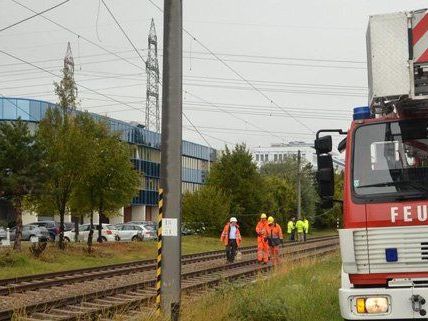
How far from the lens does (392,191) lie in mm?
6871

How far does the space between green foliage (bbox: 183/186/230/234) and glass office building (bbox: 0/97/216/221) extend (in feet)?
36.1

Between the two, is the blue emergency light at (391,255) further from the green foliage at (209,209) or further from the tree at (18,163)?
the green foliage at (209,209)

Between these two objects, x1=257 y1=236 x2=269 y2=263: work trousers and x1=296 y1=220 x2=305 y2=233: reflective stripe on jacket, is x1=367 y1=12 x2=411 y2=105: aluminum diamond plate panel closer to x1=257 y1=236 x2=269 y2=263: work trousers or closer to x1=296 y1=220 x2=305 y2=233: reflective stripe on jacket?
Answer: x1=257 y1=236 x2=269 y2=263: work trousers

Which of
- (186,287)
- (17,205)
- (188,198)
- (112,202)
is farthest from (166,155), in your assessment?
(188,198)

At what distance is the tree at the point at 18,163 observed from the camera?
78.7ft

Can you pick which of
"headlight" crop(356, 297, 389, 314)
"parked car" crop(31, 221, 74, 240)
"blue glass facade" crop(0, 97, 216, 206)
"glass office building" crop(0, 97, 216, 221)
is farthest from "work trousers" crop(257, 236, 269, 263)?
"glass office building" crop(0, 97, 216, 221)

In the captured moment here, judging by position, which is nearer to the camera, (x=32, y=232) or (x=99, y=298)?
(x=99, y=298)

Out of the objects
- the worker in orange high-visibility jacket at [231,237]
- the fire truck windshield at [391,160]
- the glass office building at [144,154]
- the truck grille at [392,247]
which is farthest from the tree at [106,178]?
the glass office building at [144,154]

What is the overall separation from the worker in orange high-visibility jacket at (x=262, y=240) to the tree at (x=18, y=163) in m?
8.36

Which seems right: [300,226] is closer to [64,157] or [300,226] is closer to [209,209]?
[209,209]

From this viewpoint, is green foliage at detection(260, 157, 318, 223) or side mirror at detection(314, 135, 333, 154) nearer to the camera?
side mirror at detection(314, 135, 333, 154)

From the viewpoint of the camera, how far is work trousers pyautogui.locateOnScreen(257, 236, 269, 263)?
2278 centimetres

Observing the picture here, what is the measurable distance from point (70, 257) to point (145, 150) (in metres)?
53.0

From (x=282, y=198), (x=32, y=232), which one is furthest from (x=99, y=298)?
(x=282, y=198)
